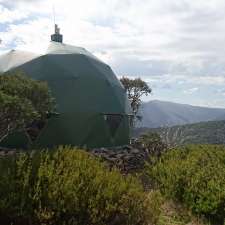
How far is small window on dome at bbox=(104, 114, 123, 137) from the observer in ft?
100

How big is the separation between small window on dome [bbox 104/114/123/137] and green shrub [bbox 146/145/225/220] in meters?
15.2

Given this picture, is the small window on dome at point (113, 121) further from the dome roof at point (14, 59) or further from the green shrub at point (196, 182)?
the green shrub at point (196, 182)

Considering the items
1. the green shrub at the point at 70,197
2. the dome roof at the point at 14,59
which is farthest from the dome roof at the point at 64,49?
the green shrub at the point at 70,197

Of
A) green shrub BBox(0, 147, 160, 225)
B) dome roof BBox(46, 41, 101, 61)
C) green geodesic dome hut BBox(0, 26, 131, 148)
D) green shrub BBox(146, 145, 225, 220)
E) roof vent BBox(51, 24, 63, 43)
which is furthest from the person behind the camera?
roof vent BBox(51, 24, 63, 43)

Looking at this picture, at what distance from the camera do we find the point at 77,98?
1122 inches

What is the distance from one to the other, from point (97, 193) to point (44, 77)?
65.8 feet

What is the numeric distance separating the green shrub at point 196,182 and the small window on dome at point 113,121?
49.8 feet

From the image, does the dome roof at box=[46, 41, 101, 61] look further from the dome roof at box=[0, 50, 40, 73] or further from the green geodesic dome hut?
the dome roof at box=[0, 50, 40, 73]

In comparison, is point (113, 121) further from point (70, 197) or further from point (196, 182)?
point (70, 197)

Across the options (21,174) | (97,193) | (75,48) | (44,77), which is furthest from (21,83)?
(75,48)

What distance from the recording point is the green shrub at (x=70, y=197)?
28.2 ft

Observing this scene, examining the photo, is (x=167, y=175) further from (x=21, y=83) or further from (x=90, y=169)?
(x=21, y=83)

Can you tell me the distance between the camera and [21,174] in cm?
952


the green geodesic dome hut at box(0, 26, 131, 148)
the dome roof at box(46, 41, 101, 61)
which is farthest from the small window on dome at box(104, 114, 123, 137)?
the dome roof at box(46, 41, 101, 61)
